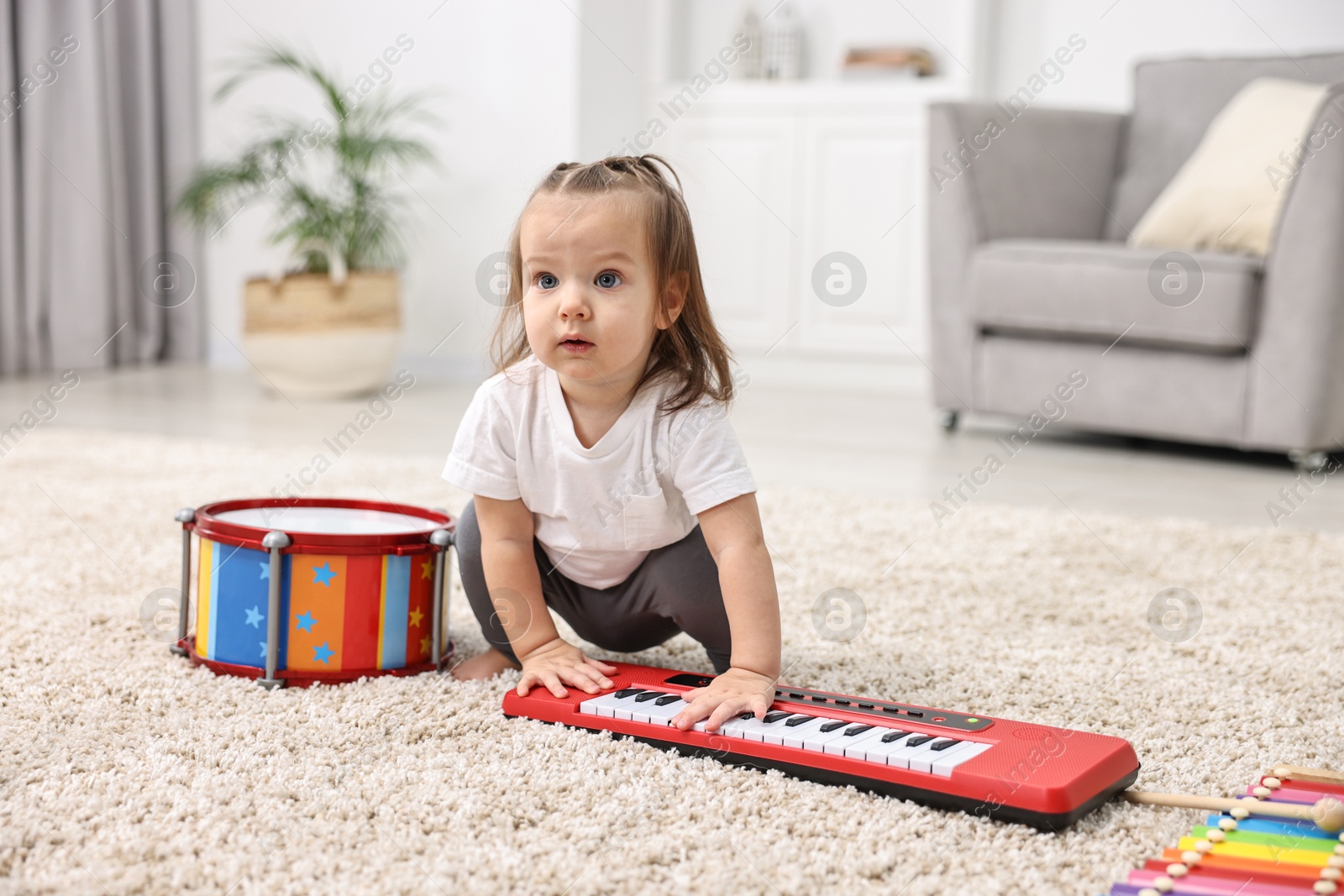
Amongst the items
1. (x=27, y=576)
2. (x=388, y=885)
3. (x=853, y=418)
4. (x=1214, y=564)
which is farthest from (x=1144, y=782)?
(x=853, y=418)

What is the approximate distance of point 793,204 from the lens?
353cm

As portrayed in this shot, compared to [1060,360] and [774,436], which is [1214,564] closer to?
[1060,360]

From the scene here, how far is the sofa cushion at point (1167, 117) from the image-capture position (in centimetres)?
265

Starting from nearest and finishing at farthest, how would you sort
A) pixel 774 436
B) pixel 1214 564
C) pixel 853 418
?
pixel 1214 564, pixel 774 436, pixel 853 418

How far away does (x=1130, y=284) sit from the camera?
2.26 meters

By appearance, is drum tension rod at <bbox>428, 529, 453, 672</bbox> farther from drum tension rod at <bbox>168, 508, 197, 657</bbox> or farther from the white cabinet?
the white cabinet

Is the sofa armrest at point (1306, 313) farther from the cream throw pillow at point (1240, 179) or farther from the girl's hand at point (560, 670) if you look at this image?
the girl's hand at point (560, 670)

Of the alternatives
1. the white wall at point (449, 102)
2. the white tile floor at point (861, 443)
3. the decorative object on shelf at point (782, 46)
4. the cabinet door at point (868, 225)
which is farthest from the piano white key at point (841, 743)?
the decorative object on shelf at point (782, 46)

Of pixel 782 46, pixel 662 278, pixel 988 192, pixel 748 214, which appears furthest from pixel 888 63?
pixel 662 278

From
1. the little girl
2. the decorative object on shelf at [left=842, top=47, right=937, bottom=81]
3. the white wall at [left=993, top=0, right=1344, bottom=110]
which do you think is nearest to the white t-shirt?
the little girl

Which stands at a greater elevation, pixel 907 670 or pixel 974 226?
pixel 974 226

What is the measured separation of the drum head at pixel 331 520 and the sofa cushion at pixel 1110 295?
1626mm

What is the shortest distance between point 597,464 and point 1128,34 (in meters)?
3.01

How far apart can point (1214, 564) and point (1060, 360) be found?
3.16 feet
